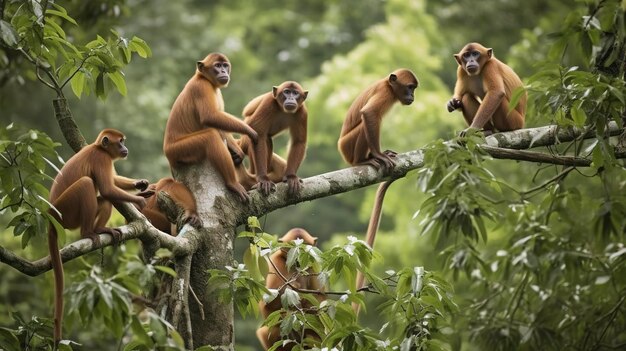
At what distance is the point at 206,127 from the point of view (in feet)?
26.8

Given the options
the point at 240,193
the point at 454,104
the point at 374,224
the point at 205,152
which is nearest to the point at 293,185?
the point at 240,193

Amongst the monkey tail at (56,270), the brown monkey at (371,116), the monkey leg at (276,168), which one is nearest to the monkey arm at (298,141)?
the monkey leg at (276,168)

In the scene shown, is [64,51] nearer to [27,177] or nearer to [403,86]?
[27,177]

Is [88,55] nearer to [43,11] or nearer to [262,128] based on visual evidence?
[43,11]

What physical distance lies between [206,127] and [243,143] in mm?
1186

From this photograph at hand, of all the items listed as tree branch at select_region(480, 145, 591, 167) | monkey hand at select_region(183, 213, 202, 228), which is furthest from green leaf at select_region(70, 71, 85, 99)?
tree branch at select_region(480, 145, 591, 167)

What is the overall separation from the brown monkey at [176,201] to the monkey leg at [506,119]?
3.66 metres

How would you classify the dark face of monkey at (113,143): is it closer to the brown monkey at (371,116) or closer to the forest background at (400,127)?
the forest background at (400,127)

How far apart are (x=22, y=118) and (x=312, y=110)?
9732 mm

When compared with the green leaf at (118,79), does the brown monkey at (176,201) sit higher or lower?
lower

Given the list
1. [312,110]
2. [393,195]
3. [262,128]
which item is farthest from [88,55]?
[312,110]

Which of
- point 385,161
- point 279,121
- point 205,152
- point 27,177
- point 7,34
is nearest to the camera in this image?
point 7,34

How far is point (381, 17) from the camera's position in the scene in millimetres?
34500

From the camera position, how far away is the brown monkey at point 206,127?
25.0ft
